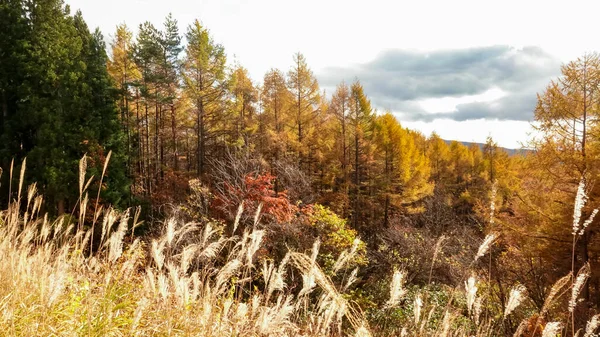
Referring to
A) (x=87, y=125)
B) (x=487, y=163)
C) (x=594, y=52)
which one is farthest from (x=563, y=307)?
(x=487, y=163)

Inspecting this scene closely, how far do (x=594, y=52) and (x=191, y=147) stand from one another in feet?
93.6

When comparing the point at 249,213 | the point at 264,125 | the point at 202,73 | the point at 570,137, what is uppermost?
the point at 202,73

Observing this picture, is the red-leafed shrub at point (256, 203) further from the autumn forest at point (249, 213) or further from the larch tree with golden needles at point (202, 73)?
the larch tree with golden needles at point (202, 73)

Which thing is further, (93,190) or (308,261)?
(93,190)

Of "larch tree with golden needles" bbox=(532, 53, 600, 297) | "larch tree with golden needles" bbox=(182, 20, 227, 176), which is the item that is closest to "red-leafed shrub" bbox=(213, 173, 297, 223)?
"larch tree with golden needles" bbox=(532, 53, 600, 297)

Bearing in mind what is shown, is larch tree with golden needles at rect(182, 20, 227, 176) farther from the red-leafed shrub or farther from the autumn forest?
the red-leafed shrub

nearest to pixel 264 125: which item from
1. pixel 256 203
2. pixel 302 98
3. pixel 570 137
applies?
pixel 302 98

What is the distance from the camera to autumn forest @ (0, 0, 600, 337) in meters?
2.49

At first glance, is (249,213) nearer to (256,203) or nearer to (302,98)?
(256,203)

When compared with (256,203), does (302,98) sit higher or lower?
higher

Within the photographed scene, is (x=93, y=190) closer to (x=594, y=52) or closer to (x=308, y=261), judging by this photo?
(x=308, y=261)

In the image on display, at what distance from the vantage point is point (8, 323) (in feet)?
7.36

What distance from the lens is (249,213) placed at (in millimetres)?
12258

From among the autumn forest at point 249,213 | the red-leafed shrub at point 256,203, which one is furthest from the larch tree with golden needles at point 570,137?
the red-leafed shrub at point 256,203
